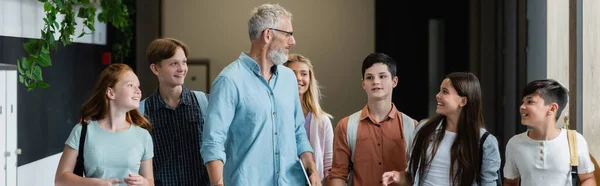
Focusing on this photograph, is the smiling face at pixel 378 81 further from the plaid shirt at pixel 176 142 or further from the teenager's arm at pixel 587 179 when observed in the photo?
the teenager's arm at pixel 587 179

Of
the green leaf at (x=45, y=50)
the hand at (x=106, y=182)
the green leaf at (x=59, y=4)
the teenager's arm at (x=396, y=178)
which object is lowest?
the teenager's arm at (x=396, y=178)

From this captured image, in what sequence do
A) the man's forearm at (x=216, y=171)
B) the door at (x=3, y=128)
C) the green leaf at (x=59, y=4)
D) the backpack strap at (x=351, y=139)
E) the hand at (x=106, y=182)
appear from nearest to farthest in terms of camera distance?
the hand at (x=106, y=182) → the man's forearm at (x=216, y=171) → the backpack strap at (x=351, y=139) → the door at (x=3, y=128) → the green leaf at (x=59, y=4)

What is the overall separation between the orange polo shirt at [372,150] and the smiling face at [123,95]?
3.09 ft

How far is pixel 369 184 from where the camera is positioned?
386 centimetres

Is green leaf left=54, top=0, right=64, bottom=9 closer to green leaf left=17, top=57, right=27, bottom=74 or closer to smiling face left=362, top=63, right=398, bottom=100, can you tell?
green leaf left=17, top=57, right=27, bottom=74

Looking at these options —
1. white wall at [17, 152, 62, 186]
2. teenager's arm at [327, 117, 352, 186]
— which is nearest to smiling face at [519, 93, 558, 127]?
teenager's arm at [327, 117, 352, 186]

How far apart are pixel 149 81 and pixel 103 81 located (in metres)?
3.51

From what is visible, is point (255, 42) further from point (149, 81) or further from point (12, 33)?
point (149, 81)

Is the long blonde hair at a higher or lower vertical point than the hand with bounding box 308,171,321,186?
higher

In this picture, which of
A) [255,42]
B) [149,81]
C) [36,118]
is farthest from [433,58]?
[255,42]

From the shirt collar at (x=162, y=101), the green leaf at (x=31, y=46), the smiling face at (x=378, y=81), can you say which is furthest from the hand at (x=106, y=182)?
the green leaf at (x=31, y=46)

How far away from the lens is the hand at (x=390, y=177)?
139 inches

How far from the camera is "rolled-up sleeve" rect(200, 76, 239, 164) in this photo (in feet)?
10.8

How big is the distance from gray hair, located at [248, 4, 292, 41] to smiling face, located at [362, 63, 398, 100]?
21.4 inches
